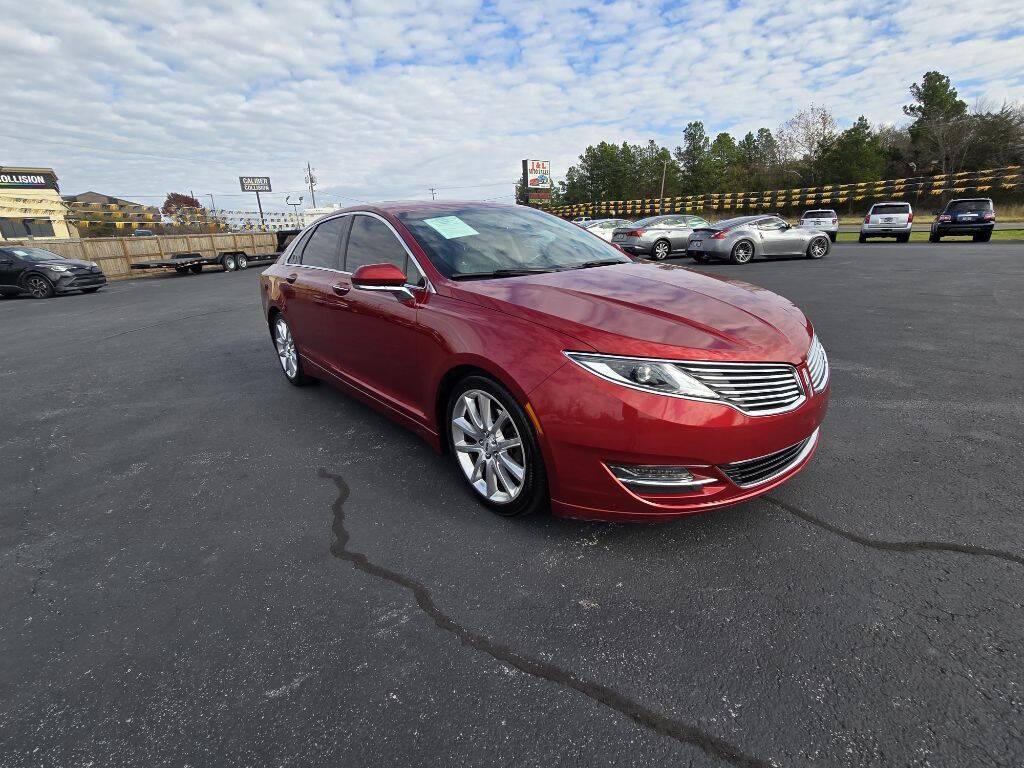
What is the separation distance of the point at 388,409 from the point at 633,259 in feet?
6.44

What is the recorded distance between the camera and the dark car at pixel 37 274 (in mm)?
14734

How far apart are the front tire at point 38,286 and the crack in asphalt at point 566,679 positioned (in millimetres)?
Answer: 17725

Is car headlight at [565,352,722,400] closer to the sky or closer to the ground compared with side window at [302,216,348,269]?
closer to the ground

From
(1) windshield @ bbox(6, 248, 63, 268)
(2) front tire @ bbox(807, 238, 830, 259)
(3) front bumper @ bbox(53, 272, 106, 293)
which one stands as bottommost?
(2) front tire @ bbox(807, 238, 830, 259)

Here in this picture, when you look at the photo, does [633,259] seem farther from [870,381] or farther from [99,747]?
[99,747]

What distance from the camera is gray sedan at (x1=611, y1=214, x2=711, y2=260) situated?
17734 millimetres

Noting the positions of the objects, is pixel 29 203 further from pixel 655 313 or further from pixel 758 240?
pixel 655 313

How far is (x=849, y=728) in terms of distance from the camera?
1558 mm

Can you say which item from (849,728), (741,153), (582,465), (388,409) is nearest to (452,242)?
(388,409)

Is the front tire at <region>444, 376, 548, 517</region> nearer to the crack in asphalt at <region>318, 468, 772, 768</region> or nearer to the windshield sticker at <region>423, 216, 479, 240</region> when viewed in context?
the crack in asphalt at <region>318, 468, 772, 768</region>

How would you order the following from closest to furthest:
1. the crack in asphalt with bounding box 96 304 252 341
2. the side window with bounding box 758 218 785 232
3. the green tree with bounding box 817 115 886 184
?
the crack in asphalt with bounding box 96 304 252 341 < the side window with bounding box 758 218 785 232 < the green tree with bounding box 817 115 886 184

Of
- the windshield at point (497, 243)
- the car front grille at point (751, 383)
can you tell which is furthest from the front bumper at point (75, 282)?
the car front grille at point (751, 383)

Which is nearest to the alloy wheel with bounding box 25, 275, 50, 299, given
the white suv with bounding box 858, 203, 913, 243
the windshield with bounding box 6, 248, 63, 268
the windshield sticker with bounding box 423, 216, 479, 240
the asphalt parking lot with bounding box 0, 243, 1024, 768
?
the windshield with bounding box 6, 248, 63, 268

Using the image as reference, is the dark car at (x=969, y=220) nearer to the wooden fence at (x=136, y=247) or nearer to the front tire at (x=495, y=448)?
the front tire at (x=495, y=448)
